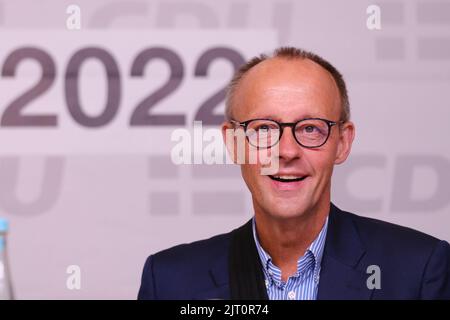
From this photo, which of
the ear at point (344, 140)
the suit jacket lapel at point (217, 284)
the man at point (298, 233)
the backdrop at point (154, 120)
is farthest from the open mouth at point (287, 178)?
the backdrop at point (154, 120)

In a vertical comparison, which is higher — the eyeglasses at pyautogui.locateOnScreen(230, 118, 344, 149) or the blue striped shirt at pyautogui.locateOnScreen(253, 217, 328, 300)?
the eyeglasses at pyautogui.locateOnScreen(230, 118, 344, 149)

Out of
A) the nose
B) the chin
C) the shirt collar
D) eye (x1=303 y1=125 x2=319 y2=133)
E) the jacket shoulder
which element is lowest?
the shirt collar

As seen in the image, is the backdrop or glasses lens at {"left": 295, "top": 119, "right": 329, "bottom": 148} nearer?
glasses lens at {"left": 295, "top": 119, "right": 329, "bottom": 148}

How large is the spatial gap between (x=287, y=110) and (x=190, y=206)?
21.9 inches

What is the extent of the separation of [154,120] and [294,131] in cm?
57

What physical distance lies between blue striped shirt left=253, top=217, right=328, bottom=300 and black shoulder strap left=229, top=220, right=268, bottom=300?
22 mm

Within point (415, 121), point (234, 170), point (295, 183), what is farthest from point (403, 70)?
point (295, 183)

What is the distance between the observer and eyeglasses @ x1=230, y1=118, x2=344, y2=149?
1.43 meters

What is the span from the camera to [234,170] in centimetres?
190

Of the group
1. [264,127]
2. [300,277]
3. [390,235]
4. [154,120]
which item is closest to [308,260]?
[300,277]

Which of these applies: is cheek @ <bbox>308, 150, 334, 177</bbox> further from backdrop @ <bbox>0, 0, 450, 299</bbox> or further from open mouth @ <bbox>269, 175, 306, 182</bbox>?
backdrop @ <bbox>0, 0, 450, 299</bbox>

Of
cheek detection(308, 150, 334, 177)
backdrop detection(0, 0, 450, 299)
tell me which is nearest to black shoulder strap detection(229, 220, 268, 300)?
cheek detection(308, 150, 334, 177)

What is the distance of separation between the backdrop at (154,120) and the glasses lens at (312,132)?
0.47 m
